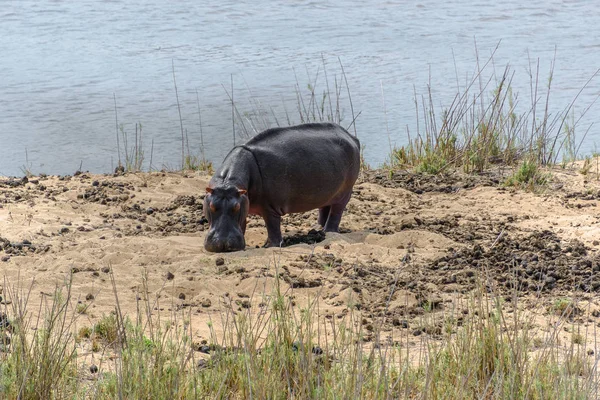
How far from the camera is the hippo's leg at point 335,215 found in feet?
25.2

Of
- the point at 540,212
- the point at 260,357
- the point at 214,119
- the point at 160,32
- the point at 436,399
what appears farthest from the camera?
the point at 160,32

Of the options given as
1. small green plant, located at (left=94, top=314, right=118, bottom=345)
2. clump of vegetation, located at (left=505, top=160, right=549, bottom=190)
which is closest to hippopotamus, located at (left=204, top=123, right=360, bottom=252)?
small green plant, located at (left=94, top=314, right=118, bottom=345)

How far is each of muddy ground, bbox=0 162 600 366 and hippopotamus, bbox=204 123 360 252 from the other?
0.88 ft

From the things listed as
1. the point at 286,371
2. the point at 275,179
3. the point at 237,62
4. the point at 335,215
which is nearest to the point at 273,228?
the point at 275,179

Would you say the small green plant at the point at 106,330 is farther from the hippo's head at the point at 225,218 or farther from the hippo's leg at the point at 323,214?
the hippo's leg at the point at 323,214

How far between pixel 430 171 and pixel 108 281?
462 cm

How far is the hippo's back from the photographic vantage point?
23.1 ft

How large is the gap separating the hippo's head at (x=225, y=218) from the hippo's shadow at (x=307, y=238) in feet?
2.00

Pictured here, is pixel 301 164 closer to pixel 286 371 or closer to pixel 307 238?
pixel 307 238

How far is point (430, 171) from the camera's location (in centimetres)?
970

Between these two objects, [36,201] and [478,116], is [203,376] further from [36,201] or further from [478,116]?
[478,116]

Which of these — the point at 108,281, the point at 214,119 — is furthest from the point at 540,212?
the point at 214,119

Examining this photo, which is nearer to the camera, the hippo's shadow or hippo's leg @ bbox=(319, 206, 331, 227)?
the hippo's shadow

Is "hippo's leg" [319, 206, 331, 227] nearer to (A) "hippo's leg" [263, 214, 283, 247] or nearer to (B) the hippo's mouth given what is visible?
(A) "hippo's leg" [263, 214, 283, 247]
